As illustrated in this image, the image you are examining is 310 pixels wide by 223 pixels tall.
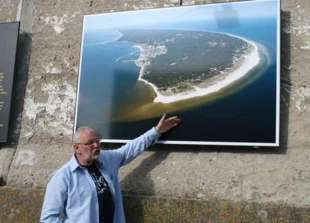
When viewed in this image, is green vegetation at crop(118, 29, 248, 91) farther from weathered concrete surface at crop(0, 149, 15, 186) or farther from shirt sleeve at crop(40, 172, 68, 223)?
weathered concrete surface at crop(0, 149, 15, 186)

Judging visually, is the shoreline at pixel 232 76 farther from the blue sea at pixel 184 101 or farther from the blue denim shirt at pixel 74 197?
the blue denim shirt at pixel 74 197

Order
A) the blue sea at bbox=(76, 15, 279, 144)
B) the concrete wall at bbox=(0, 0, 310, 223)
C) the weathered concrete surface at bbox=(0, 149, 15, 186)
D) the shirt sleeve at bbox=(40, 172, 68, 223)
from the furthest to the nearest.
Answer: the weathered concrete surface at bbox=(0, 149, 15, 186)
the blue sea at bbox=(76, 15, 279, 144)
the concrete wall at bbox=(0, 0, 310, 223)
the shirt sleeve at bbox=(40, 172, 68, 223)

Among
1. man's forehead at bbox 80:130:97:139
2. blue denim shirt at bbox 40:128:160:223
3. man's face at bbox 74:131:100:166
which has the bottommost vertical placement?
blue denim shirt at bbox 40:128:160:223

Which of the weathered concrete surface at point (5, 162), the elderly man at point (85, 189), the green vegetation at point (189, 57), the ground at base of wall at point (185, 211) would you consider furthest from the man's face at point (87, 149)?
the weathered concrete surface at point (5, 162)

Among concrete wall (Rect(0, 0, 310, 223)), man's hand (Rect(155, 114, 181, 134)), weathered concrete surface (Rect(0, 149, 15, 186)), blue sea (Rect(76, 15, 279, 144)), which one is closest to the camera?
concrete wall (Rect(0, 0, 310, 223))

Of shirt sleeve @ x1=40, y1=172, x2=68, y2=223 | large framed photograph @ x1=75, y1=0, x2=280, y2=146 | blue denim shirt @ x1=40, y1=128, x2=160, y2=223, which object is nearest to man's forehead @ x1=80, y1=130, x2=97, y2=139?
blue denim shirt @ x1=40, y1=128, x2=160, y2=223

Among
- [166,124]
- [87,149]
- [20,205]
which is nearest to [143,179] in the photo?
[166,124]
